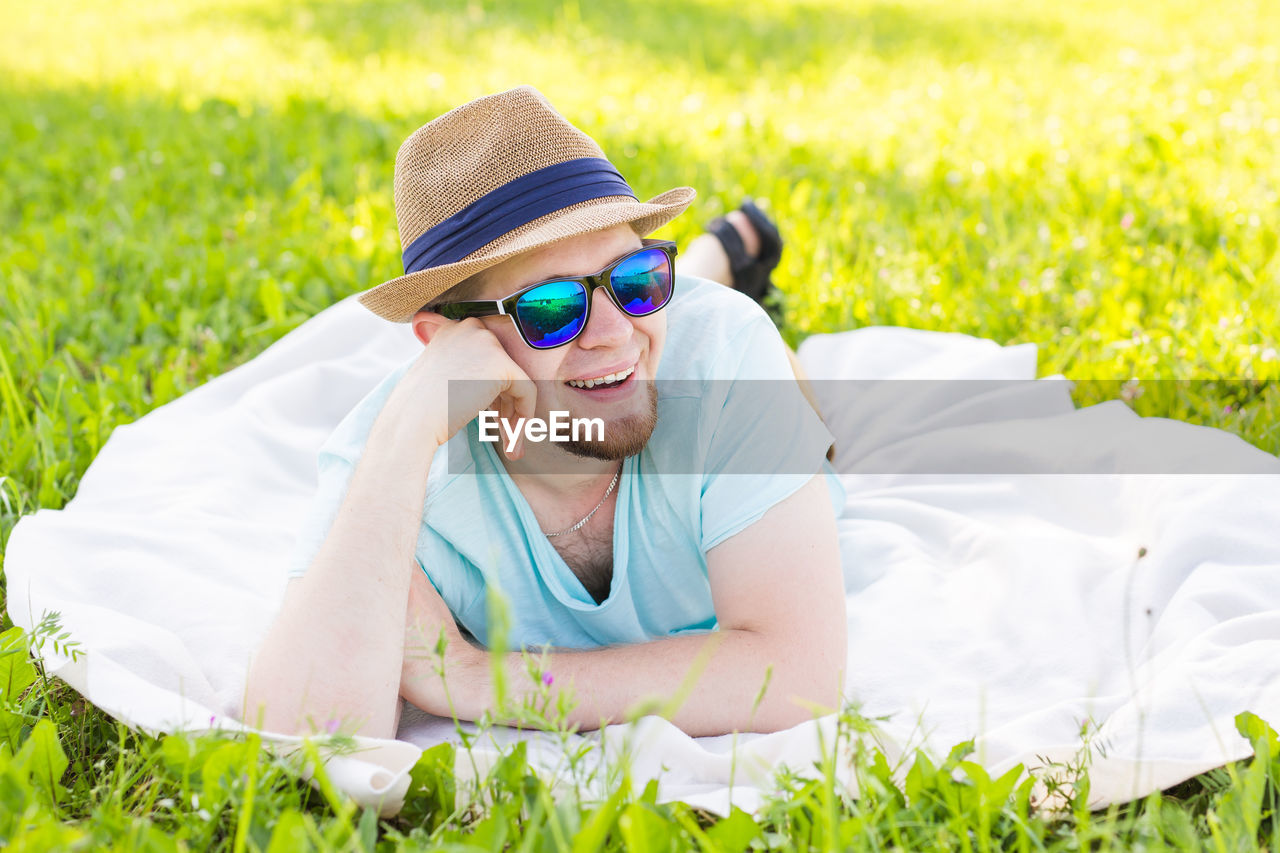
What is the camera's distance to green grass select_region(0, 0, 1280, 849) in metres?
1.96

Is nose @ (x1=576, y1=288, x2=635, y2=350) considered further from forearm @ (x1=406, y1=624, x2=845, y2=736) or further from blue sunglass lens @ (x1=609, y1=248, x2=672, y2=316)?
forearm @ (x1=406, y1=624, x2=845, y2=736)

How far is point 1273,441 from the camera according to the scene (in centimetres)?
338

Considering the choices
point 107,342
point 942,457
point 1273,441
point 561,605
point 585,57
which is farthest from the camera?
point 585,57

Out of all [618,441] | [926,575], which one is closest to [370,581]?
[618,441]

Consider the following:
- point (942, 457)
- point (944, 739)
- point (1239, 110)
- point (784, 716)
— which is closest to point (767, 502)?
point (784, 716)

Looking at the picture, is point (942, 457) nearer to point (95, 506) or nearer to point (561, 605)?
point (561, 605)

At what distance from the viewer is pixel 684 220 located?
213 inches

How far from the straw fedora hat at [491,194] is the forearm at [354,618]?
1.24 feet

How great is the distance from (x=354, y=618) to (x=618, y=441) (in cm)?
73

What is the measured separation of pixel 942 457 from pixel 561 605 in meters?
1.73

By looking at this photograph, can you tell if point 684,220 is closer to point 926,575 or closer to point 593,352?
point 926,575

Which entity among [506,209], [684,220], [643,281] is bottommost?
[643,281]

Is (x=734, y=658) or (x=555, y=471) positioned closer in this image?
(x=734, y=658)
